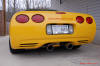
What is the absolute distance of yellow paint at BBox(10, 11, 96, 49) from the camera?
2.28 meters

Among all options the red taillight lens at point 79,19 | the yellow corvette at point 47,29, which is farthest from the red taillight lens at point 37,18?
the red taillight lens at point 79,19

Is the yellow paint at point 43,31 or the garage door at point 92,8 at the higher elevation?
the garage door at point 92,8

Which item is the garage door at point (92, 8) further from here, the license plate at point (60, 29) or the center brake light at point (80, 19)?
the license plate at point (60, 29)

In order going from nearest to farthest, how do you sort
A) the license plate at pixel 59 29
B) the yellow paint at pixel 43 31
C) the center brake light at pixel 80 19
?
the yellow paint at pixel 43 31
the license plate at pixel 59 29
the center brake light at pixel 80 19

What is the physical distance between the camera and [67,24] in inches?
101

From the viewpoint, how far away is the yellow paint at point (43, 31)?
2.28 metres

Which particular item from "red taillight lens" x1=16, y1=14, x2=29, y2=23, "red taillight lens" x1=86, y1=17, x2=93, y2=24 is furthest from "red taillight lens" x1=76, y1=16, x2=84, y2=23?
"red taillight lens" x1=16, y1=14, x2=29, y2=23

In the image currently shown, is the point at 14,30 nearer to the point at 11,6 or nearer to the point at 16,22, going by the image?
the point at 16,22

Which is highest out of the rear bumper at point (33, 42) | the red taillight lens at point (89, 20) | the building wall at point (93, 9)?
the building wall at point (93, 9)

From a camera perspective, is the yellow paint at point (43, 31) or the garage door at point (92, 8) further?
the garage door at point (92, 8)

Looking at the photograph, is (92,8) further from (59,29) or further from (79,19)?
(59,29)

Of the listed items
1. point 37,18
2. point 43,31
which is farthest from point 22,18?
point 43,31

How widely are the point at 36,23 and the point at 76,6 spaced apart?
158 inches

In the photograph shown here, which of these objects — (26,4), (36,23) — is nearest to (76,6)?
(36,23)
